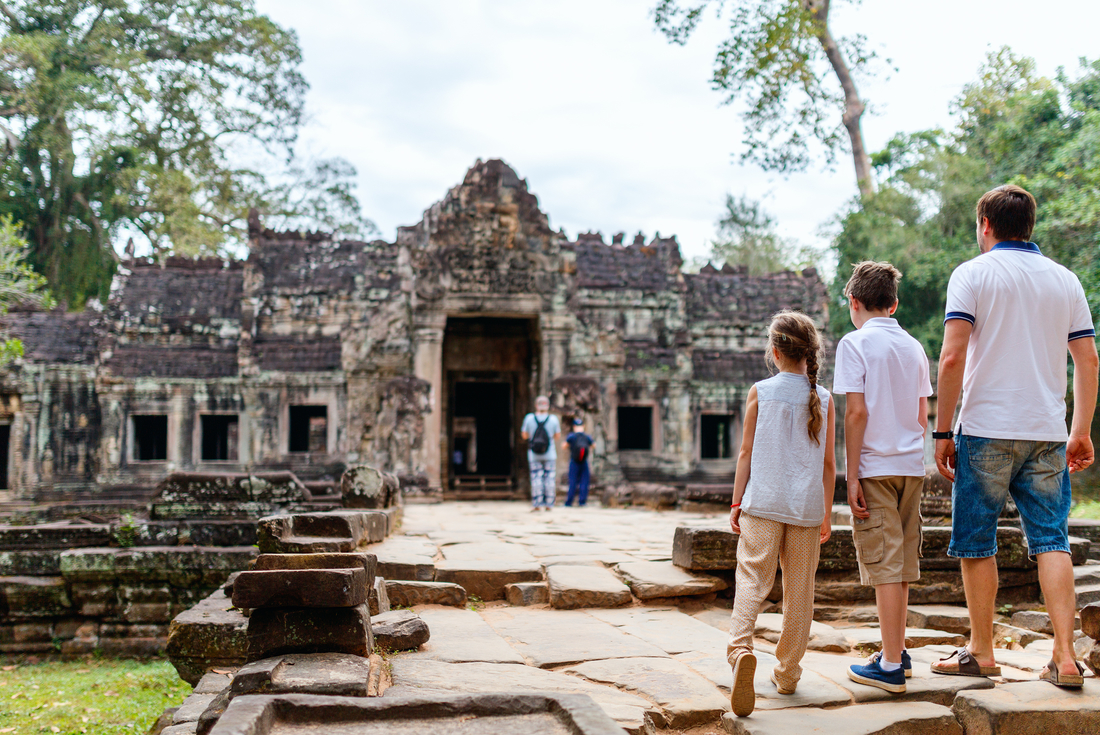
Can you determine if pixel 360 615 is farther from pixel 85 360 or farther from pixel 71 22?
pixel 71 22

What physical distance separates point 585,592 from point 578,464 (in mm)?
7359

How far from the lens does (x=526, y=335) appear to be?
1536 cm

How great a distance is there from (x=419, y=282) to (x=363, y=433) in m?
2.69

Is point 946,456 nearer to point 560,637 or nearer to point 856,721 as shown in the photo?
point 856,721

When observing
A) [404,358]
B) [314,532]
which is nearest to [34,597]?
[314,532]

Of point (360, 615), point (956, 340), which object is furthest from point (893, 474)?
point (360, 615)

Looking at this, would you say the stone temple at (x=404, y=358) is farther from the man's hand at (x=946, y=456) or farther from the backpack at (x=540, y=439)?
the man's hand at (x=946, y=456)

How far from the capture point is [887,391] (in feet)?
11.2

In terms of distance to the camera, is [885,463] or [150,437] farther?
[150,437]

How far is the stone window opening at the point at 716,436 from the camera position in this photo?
1805 cm

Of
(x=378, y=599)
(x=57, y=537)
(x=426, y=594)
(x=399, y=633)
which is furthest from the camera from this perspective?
(x=57, y=537)

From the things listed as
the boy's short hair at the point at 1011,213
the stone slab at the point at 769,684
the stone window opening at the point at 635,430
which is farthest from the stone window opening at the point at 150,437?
the boy's short hair at the point at 1011,213

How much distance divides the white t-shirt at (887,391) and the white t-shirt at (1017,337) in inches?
7.9

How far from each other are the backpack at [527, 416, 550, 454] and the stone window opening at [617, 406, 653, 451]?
6890mm
